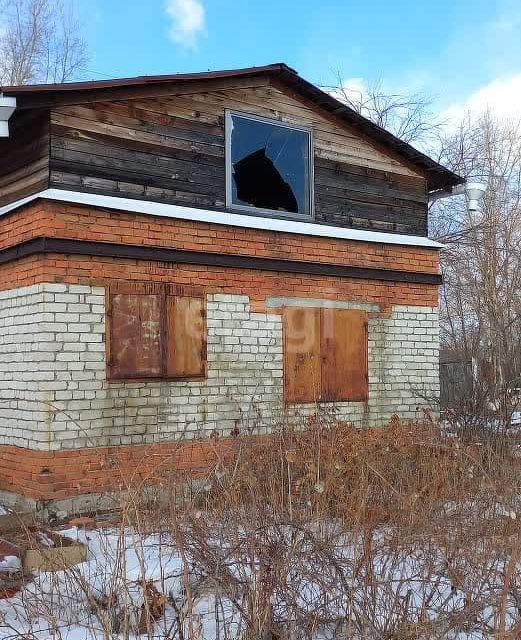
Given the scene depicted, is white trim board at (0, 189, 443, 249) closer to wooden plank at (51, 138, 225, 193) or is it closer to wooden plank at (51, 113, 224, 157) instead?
wooden plank at (51, 138, 225, 193)

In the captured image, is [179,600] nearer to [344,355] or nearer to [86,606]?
Result: [86,606]

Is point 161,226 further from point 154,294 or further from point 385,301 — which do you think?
point 385,301

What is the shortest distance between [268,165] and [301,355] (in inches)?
98.4

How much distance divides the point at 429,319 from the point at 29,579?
708 centimetres

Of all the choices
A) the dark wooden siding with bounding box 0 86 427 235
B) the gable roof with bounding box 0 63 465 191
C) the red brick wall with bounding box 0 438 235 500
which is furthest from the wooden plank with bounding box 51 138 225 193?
the red brick wall with bounding box 0 438 235 500

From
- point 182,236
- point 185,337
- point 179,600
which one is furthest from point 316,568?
point 182,236

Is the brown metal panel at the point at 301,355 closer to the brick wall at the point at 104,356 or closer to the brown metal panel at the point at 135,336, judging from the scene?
the brick wall at the point at 104,356

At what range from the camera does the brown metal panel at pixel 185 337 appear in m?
7.80

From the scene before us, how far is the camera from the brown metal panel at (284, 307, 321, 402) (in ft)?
28.8

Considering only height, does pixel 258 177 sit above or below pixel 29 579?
above

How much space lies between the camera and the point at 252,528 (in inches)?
147

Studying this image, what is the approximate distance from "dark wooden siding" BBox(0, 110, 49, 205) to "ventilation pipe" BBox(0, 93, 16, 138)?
489mm

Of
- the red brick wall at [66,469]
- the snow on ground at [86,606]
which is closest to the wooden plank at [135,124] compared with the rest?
the red brick wall at [66,469]

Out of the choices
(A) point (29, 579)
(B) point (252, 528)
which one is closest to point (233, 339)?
(A) point (29, 579)
